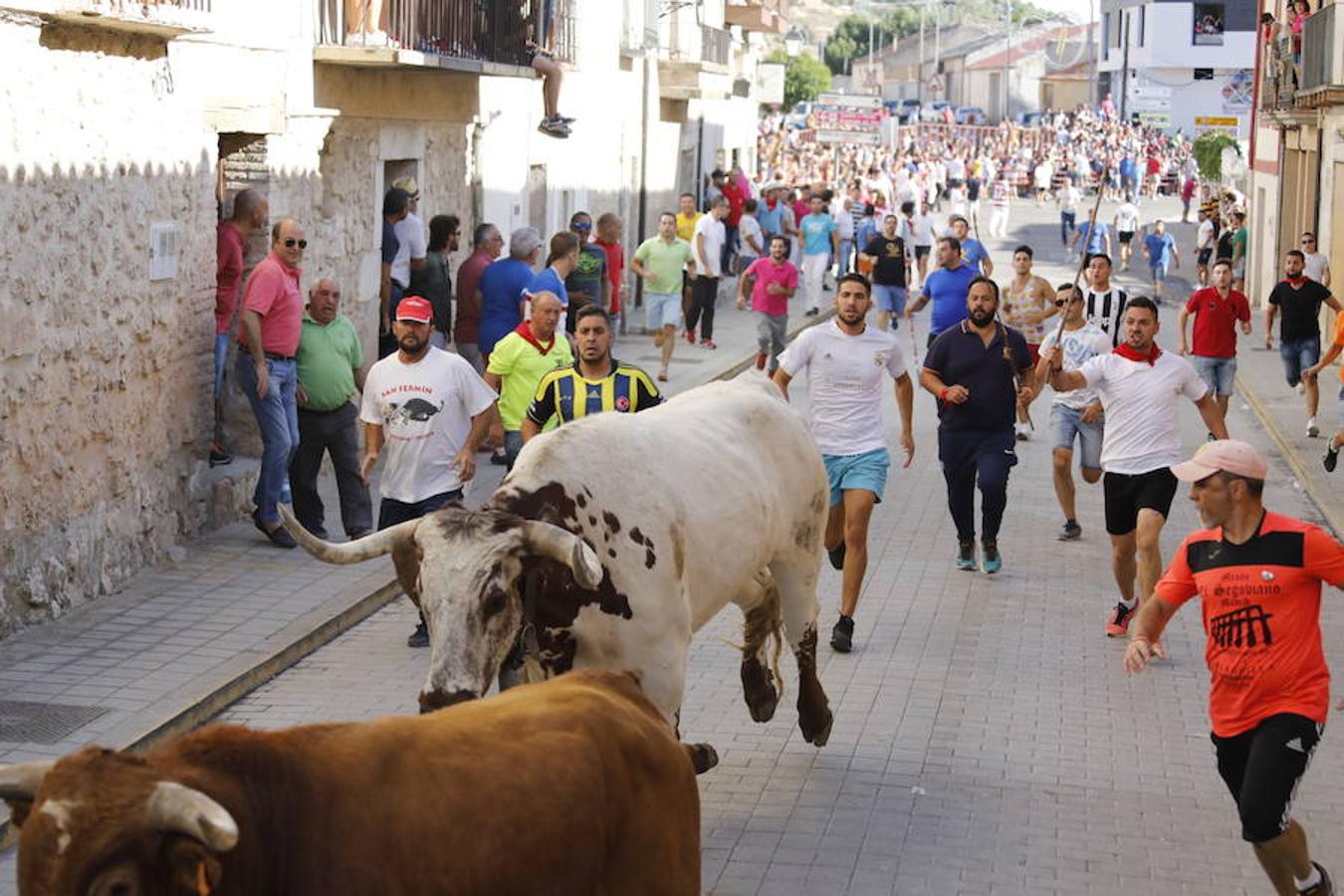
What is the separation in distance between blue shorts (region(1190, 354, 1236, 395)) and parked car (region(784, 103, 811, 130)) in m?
61.5

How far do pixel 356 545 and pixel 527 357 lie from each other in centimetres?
562

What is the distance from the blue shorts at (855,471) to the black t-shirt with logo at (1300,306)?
35.0 ft

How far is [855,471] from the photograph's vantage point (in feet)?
38.0

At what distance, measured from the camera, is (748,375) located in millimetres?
9945

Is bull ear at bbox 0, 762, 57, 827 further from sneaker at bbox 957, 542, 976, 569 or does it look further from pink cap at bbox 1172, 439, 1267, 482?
sneaker at bbox 957, 542, 976, 569

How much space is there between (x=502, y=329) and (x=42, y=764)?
13.3 metres

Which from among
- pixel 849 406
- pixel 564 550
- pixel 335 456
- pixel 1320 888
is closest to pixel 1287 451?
pixel 849 406

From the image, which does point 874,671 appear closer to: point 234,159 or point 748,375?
point 748,375

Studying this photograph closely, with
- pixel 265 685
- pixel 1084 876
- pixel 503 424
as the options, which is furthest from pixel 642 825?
pixel 503 424

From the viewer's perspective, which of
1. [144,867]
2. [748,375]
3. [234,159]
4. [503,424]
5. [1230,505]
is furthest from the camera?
Answer: [234,159]

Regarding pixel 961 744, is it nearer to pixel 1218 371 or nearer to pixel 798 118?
pixel 1218 371

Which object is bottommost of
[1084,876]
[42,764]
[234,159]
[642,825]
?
[1084,876]

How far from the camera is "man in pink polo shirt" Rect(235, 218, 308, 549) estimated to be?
42.9ft

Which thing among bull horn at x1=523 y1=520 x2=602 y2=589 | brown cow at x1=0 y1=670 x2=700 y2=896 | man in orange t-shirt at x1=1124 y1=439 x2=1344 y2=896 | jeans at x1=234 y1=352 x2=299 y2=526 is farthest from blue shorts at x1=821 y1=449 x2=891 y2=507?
brown cow at x1=0 y1=670 x2=700 y2=896
